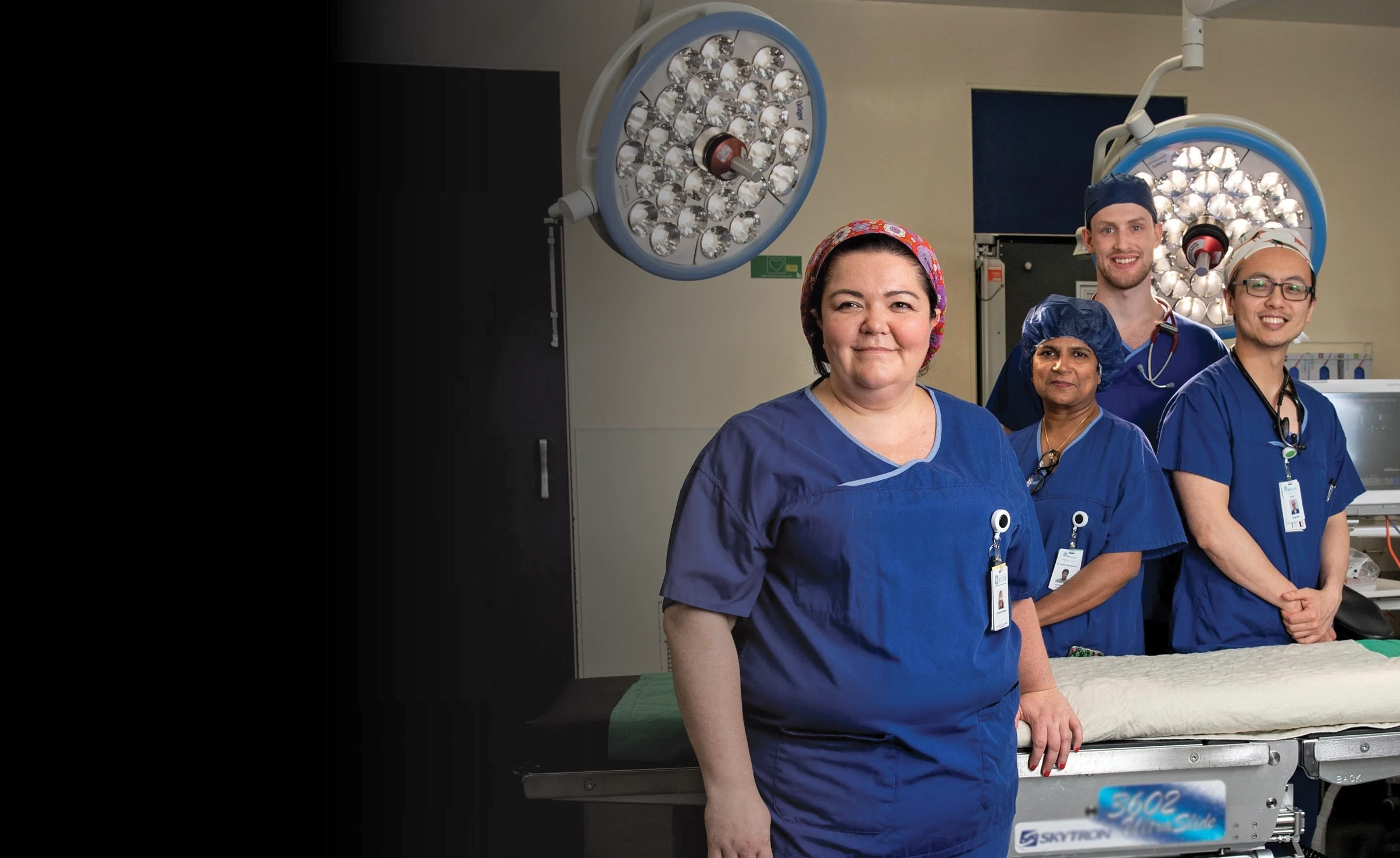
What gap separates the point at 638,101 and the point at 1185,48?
4.51 ft

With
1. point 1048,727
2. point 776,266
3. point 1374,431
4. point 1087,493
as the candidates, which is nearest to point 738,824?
point 1048,727

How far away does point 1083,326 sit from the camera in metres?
1.92

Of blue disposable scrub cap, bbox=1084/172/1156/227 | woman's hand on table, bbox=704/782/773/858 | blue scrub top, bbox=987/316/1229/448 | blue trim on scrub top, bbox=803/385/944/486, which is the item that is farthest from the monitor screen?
woman's hand on table, bbox=704/782/773/858

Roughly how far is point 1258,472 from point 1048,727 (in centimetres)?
81

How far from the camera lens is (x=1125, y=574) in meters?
1.82

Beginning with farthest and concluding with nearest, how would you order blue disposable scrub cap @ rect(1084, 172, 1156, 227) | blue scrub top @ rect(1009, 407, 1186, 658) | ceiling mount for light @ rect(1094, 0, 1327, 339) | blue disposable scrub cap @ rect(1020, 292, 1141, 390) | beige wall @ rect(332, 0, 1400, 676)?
beige wall @ rect(332, 0, 1400, 676), ceiling mount for light @ rect(1094, 0, 1327, 339), blue disposable scrub cap @ rect(1084, 172, 1156, 227), blue disposable scrub cap @ rect(1020, 292, 1141, 390), blue scrub top @ rect(1009, 407, 1186, 658)

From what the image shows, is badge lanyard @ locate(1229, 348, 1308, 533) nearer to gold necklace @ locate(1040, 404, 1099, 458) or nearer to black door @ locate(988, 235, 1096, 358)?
gold necklace @ locate(1040, 404, 1099, 458)

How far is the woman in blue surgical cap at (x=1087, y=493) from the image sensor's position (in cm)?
182

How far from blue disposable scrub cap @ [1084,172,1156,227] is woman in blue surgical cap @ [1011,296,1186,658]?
0.91 feet

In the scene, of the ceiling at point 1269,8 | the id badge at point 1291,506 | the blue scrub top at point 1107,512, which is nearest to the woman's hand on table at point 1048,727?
the blue scrub top at point 1107,512

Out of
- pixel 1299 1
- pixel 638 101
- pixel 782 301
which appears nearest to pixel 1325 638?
pixel 638 101

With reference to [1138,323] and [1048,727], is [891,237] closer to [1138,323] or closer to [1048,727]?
[1048,727]

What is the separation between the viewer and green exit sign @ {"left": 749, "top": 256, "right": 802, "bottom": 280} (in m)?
3.87

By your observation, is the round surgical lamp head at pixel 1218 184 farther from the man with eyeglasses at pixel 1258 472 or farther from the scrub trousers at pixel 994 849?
the scrub trousers at pixel 994 849
